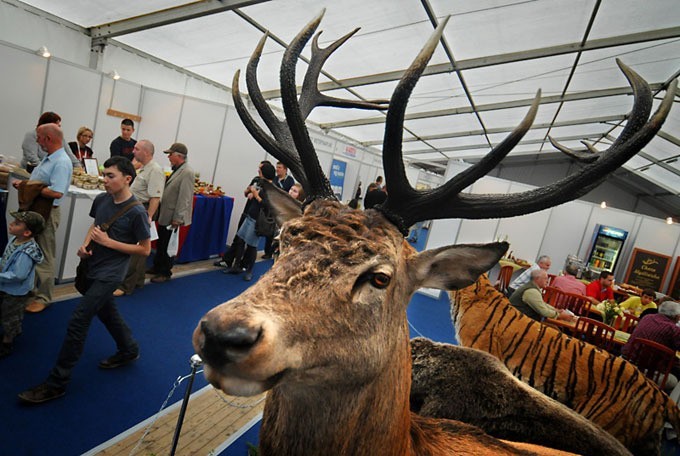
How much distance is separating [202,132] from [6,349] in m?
5.88

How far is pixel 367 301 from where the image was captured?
45.8 inches

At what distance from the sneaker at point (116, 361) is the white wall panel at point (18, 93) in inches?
205

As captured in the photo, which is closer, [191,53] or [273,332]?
[273,332]

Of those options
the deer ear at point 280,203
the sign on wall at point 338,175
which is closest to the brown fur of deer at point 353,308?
the deer ear at point 280,203

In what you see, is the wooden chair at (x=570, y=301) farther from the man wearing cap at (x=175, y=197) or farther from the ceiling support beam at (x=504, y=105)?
the man wearing cap at (x=175, y=197)

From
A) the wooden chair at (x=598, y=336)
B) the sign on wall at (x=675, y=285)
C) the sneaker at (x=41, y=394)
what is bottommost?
the sneaker at (x=41, y=394)

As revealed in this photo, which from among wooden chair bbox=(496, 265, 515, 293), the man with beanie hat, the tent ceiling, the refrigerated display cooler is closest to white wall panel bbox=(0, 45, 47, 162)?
the tent ceiling

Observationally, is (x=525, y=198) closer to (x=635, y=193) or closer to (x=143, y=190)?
(x=143, y=190)

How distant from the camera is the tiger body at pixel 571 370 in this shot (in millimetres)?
3098

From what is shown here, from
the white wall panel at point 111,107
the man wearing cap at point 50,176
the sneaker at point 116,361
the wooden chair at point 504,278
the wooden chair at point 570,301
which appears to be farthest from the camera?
the wooden chair at point 504,278

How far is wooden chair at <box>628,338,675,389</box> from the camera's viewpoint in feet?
15.3

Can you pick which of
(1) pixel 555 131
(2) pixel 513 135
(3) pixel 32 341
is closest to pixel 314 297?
(2) pixel 513 135

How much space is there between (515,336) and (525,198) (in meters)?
3.34

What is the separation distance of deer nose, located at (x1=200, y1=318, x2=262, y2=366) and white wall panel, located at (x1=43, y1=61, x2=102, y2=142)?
872cm
